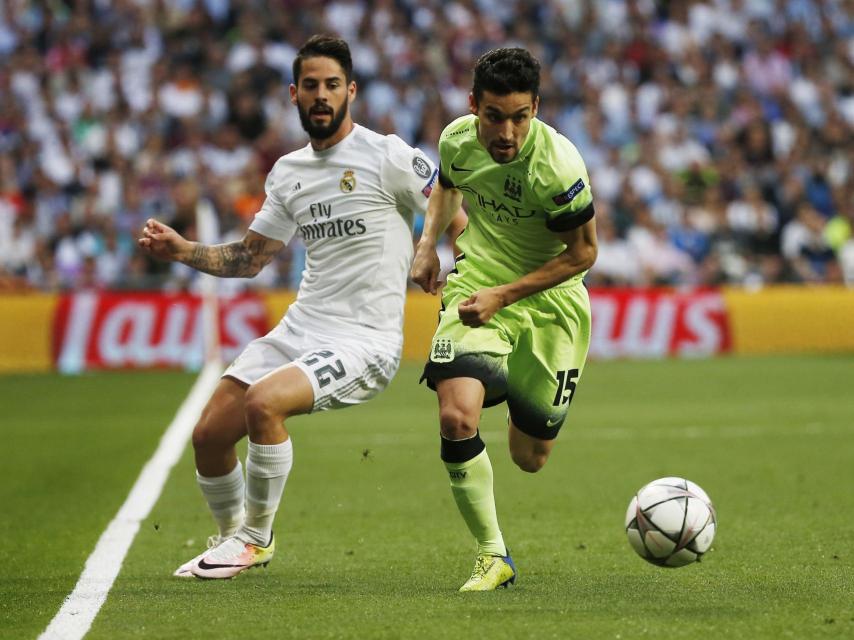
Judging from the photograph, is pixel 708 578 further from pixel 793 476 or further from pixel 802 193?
pixel 802 193

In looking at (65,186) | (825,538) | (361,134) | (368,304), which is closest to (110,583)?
(368,304)

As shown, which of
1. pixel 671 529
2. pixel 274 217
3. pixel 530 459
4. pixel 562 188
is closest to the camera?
pixel 671 529

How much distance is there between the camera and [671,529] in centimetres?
615

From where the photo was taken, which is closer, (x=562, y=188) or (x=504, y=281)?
(x=562, y=188)

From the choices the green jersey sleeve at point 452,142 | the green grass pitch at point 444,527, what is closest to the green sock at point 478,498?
the green grass pitch at point 444,527

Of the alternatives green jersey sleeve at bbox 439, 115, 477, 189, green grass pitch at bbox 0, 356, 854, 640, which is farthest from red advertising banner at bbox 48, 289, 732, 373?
green jersey sleeve at bbox 439, 115, 477, 189

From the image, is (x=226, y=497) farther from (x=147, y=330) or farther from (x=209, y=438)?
(x=147, y=330)

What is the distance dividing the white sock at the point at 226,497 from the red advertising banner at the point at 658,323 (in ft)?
47.0

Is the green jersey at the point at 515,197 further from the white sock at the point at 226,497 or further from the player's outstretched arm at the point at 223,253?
the white sock at the point at 226,497

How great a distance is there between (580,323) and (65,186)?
1587cm

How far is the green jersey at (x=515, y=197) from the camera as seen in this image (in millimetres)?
6324

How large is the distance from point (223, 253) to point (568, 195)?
5.84 feet

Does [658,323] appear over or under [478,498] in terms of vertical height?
under

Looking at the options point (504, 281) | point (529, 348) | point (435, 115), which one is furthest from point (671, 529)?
point (435, 115)
